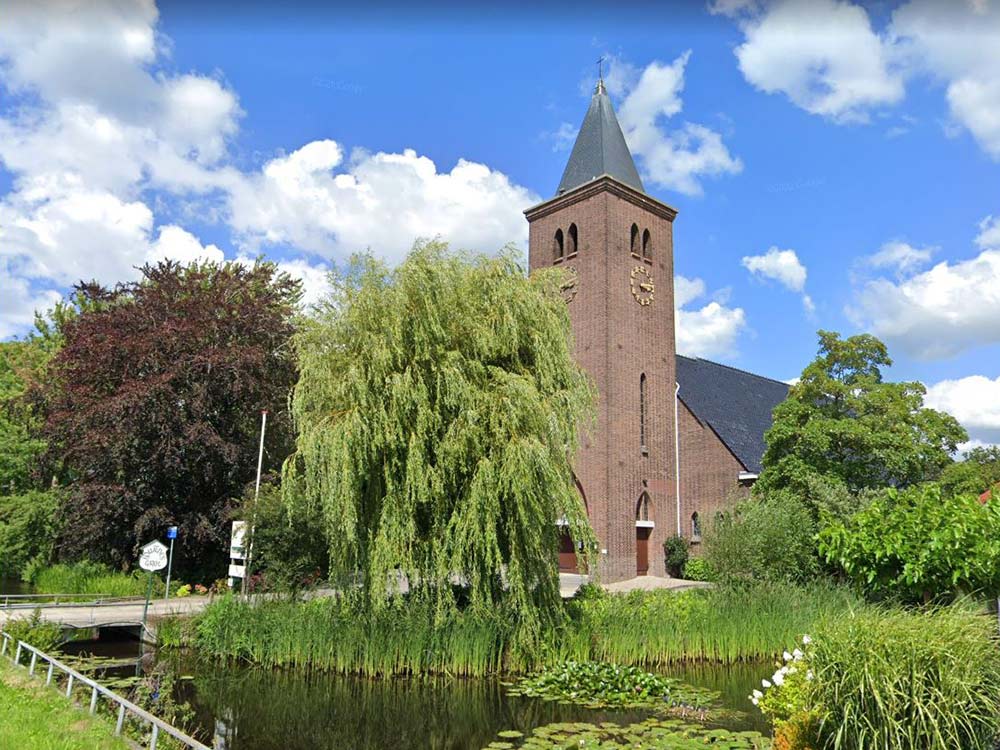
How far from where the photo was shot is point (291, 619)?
14.7 meters

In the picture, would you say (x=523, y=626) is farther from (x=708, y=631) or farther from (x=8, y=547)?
(x=8, y=547)

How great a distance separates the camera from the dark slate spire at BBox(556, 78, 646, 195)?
30.2 m

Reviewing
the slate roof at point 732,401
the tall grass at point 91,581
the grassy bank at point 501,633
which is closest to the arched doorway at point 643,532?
the slate roof at point 732,401

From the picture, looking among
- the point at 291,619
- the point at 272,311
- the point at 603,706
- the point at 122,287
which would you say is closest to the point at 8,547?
the point at 122,287

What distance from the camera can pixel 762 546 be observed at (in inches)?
731

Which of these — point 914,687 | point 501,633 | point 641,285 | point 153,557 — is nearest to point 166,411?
point 153,557

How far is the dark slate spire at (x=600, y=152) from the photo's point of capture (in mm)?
30172

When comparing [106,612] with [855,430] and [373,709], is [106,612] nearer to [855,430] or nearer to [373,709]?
[373,709]

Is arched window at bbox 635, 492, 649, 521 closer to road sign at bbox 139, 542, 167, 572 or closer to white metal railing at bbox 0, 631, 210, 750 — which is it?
road sign at bbox 139, 542, 167, 572

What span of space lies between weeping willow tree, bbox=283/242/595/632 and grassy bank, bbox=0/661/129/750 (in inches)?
200

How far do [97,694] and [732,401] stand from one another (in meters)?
31.2

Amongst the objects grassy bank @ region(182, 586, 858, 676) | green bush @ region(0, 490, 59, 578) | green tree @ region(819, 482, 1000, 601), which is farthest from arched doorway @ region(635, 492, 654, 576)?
green bush @ region(0, 490, 59, 578)

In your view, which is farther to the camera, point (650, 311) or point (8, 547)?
point (650, 311)

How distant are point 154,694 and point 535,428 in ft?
23.5
